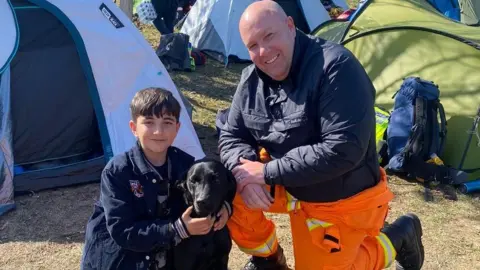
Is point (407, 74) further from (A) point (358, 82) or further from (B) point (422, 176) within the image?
(A) point (358, 82)

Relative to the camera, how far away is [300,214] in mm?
3010

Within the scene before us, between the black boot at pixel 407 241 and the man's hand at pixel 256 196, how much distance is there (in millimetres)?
703

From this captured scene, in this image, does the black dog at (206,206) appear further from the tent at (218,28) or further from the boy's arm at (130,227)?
the tent at (218,28)

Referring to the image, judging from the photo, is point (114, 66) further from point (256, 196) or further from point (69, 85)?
point (256, 196)

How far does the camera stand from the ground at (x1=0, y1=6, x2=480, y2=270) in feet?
11.8

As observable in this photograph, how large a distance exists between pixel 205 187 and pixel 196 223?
15 centimetres

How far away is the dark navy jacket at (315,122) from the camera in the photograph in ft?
8.57

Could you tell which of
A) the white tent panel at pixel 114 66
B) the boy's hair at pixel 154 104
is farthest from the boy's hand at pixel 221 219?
the white tent panel at pixel 114 66

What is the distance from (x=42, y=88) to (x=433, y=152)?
2892 millimetres

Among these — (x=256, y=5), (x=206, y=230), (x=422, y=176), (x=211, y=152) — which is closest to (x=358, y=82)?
(x=256, y=5)

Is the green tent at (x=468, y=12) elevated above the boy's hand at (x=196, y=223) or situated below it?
below

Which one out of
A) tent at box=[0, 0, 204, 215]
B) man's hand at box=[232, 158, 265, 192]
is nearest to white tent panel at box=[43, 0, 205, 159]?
tent at box=[0, 0, 204, 215]

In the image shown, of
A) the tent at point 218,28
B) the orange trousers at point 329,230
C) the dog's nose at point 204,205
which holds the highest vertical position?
the dog's nose at point 204,205

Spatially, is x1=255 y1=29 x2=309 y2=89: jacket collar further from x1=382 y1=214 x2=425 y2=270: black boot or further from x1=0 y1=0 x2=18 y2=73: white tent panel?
x1=0 y1=0 x2=18 y2=73: white tent panel
